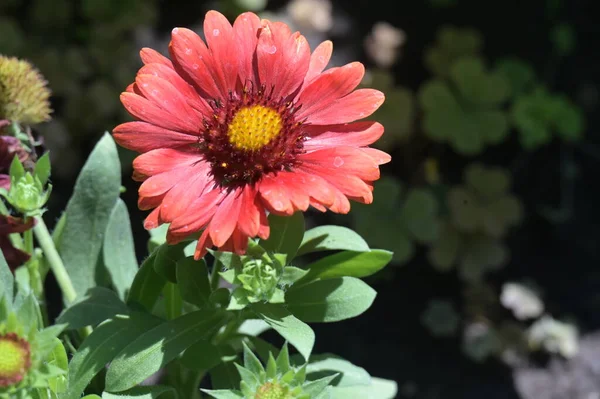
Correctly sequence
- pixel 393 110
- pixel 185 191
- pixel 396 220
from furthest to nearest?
1. pixel 393 110
2. pixel 396 220
3. pixel 185 191

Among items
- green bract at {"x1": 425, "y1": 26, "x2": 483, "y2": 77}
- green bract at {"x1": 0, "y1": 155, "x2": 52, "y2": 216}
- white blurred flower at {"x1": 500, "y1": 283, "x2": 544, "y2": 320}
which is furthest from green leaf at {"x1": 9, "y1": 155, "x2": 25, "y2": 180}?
green bract at {"x1": 425, "y1": 26, "x2": 483, "y2": 77}

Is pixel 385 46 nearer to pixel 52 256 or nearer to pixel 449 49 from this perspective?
pixel 449 49

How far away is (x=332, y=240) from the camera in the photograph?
3.21 feet

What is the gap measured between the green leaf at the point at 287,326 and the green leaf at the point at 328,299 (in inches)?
2.8

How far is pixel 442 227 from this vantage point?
2.49 m

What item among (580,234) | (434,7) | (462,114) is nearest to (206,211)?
(462,114)

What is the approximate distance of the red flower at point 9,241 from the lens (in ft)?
3.00

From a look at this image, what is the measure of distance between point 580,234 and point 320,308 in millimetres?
1890

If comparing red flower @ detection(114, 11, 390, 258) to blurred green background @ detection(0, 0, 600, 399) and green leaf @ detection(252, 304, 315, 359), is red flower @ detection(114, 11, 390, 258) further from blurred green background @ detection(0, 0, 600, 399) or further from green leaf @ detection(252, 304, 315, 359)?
blurred green background @ detection(0, 0, 600, 399)

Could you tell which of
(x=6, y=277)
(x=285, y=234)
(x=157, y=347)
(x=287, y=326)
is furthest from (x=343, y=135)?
(x=6, y=277)

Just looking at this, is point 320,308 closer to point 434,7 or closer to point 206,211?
point 206,211

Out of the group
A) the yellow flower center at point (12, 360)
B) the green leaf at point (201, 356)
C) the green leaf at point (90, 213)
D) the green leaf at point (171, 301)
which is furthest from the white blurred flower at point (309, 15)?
the yellow flower center at point (12, 360)

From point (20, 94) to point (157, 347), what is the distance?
42 centimetres

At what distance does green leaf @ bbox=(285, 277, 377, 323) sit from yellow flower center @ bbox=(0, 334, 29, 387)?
1.12ft
